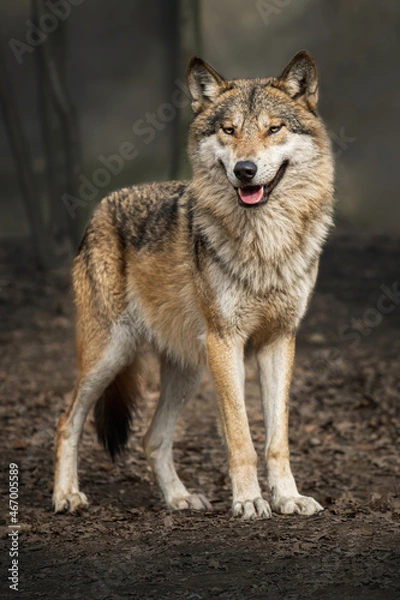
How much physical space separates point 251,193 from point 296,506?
158cm

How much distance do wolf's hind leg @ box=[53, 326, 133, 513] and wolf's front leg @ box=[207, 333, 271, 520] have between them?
2.98 ft

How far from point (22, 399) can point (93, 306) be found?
2533 millimetres

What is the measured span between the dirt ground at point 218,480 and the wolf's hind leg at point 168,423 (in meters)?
0.17

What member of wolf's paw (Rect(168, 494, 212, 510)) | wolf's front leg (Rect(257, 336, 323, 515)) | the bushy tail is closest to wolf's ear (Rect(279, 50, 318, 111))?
wolf's front leg (Rect(257, 336, 323, 515))

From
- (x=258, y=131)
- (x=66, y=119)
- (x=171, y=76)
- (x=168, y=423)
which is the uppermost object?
(x=171, y=76)

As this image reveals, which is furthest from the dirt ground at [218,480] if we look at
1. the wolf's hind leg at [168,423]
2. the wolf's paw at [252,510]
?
the wolf's hind leg at [168,423]

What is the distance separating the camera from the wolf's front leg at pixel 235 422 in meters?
4.30

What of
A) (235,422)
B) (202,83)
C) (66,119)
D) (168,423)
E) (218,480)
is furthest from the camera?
(66,119)

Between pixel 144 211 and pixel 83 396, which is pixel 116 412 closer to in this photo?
pixel 83 396

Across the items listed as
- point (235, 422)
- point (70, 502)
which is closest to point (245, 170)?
point (235, 422)

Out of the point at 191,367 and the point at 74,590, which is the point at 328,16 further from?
the point at 74,590

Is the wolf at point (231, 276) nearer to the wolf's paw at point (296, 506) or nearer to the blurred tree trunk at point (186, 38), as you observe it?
the wolf's paw at point (296, 506)

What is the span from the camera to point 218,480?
19.0 ft

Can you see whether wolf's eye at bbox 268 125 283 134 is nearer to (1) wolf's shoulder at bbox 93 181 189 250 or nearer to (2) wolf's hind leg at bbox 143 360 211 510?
(1) wolf's shoulder at bbox 93 181 189 250
